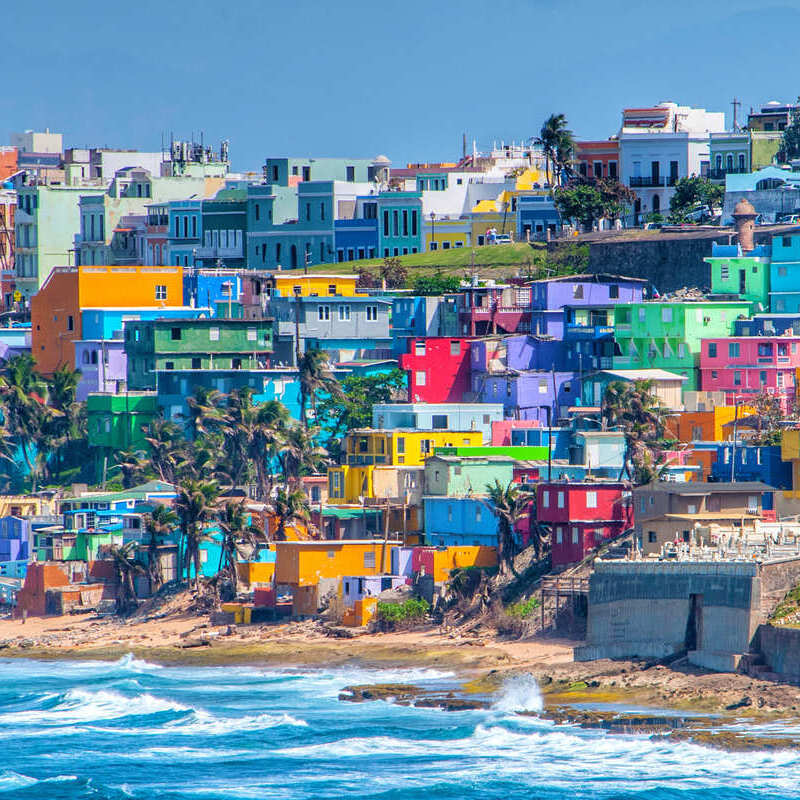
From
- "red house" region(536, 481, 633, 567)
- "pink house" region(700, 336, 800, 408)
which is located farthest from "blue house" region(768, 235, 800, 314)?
"red house" region(536, 481, 633, 567)

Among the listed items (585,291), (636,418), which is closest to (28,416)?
(585,291)

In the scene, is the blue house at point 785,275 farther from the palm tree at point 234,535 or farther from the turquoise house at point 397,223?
the palm tree at point 234,535

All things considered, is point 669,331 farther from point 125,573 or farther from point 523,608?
point 523,608

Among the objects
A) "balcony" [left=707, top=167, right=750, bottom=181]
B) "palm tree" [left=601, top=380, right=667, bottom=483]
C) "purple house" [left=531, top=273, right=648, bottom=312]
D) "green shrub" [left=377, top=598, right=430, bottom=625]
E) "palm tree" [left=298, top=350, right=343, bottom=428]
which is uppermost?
"balcony" [left=707, top=167, right=750, bottom=181]

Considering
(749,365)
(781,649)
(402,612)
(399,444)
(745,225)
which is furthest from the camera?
(745,225)

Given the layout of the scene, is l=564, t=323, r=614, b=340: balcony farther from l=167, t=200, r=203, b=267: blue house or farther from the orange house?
l=167, t=200, r=203, b=267: blue house

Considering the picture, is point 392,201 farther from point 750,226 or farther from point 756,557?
point 756,557
